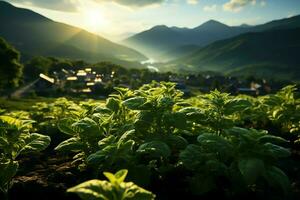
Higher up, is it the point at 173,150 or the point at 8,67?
the point at 173,150

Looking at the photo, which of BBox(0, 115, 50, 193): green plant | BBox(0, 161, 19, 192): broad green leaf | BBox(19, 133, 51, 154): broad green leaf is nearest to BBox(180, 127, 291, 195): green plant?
BBox(19, 133, 51, 154): broad green leaf

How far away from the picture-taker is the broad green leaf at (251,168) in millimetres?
5828

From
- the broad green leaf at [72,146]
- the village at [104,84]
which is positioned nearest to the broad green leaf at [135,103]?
the broad green leaf at [72,146]

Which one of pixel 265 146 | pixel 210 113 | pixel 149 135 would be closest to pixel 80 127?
pixel 149 135

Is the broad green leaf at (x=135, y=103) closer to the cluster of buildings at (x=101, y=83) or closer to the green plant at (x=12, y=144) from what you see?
the green plant at (x=12, y=144)

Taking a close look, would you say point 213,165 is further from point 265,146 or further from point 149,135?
point 149,135

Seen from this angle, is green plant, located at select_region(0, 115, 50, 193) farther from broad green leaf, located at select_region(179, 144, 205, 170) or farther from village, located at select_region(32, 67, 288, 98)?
village, located at select_region(32, 67, 288, 98)

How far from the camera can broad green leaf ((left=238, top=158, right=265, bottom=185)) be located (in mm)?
5828

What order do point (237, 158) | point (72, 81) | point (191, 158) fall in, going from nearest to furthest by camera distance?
1. point (237, 158)
2. point (191, 158)
3. point (72, 81)

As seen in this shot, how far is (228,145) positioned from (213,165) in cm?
43

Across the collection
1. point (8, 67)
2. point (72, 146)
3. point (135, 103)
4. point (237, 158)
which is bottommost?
point (8, 67)

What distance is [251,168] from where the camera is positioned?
233 inches

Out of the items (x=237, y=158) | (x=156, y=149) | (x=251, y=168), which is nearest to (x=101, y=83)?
(x=156, y=149)

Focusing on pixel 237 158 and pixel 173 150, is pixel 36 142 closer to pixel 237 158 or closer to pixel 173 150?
pixel 173 150
